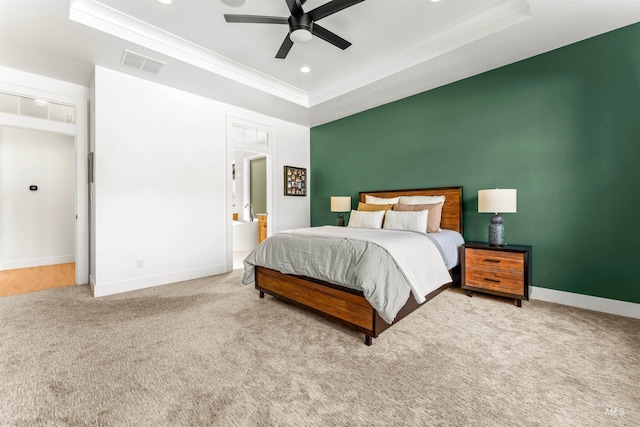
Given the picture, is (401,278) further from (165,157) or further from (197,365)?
(165,157)

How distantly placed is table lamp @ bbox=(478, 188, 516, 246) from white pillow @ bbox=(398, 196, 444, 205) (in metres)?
0.59

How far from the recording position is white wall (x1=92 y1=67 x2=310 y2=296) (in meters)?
3.27

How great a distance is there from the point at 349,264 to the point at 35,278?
190 inches

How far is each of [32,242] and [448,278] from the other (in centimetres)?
669

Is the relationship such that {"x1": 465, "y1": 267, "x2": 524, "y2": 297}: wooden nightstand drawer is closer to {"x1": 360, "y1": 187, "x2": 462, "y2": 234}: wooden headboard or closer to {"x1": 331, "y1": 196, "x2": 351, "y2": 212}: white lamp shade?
{"x1": 360, "y1": 187, "x2": 462, "y2": 234}: wooden headboard

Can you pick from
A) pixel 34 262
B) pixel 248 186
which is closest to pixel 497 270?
pixel 248 186

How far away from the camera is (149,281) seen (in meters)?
3.58

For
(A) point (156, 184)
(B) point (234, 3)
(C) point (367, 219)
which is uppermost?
(B) point (234, 3)

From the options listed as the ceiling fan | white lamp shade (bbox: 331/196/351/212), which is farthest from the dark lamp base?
the ceiling fan

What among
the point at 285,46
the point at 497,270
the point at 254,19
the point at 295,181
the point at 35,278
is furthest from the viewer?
the point at 295,181

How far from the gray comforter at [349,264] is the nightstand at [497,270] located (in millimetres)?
460

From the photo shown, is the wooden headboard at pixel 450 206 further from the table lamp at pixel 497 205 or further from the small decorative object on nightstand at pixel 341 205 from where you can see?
the small decorative object on nightstand at pixel 341 205

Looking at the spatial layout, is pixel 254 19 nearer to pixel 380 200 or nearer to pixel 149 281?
pixel 380 200

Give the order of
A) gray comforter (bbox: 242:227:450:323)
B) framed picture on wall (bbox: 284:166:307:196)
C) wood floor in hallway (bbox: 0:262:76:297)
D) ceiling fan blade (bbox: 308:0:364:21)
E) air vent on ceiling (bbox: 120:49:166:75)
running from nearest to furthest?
gray comforter (bbox: 242:227:450:323) < ceiling fan blade (bbox: 308:0:364:21) < air vent on ceiling (bbox: 120:49:166:75) < wood floor in hallway (bbox: 0:262:76:297) < framed picture on wall (bbox: 284:166:307:196)
